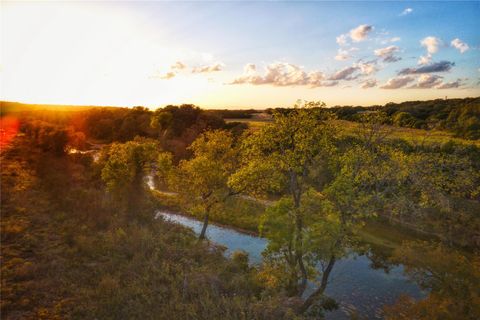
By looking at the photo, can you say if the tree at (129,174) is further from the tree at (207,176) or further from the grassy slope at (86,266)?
the grassy slope at (86,266)

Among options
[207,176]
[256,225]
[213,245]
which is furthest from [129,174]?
[256,225]

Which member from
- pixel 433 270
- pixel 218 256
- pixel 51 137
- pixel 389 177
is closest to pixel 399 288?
pixel 433 270

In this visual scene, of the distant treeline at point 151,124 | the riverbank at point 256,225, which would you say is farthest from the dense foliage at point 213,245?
the distant treeline at point 151,124

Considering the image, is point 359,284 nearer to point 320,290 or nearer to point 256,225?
point 320,290

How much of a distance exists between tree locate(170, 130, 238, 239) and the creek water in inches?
203

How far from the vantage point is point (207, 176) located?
32.0 meters

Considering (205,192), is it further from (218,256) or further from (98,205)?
(98,205)

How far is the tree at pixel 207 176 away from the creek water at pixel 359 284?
5.17 meters

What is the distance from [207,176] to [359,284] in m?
17.2

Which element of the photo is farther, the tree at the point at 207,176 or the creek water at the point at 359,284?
the tree at the point at 207,176

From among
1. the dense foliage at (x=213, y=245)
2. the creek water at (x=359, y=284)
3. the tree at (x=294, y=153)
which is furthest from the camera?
the creek water at (x=359, y=284)

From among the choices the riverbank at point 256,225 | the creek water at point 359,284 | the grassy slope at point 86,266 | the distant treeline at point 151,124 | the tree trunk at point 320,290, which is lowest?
the creek water at point 359,284

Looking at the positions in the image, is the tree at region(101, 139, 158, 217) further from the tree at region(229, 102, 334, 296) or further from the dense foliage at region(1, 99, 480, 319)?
the tree at region(229, 102, 334, 296)

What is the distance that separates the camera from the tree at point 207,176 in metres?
31.9
